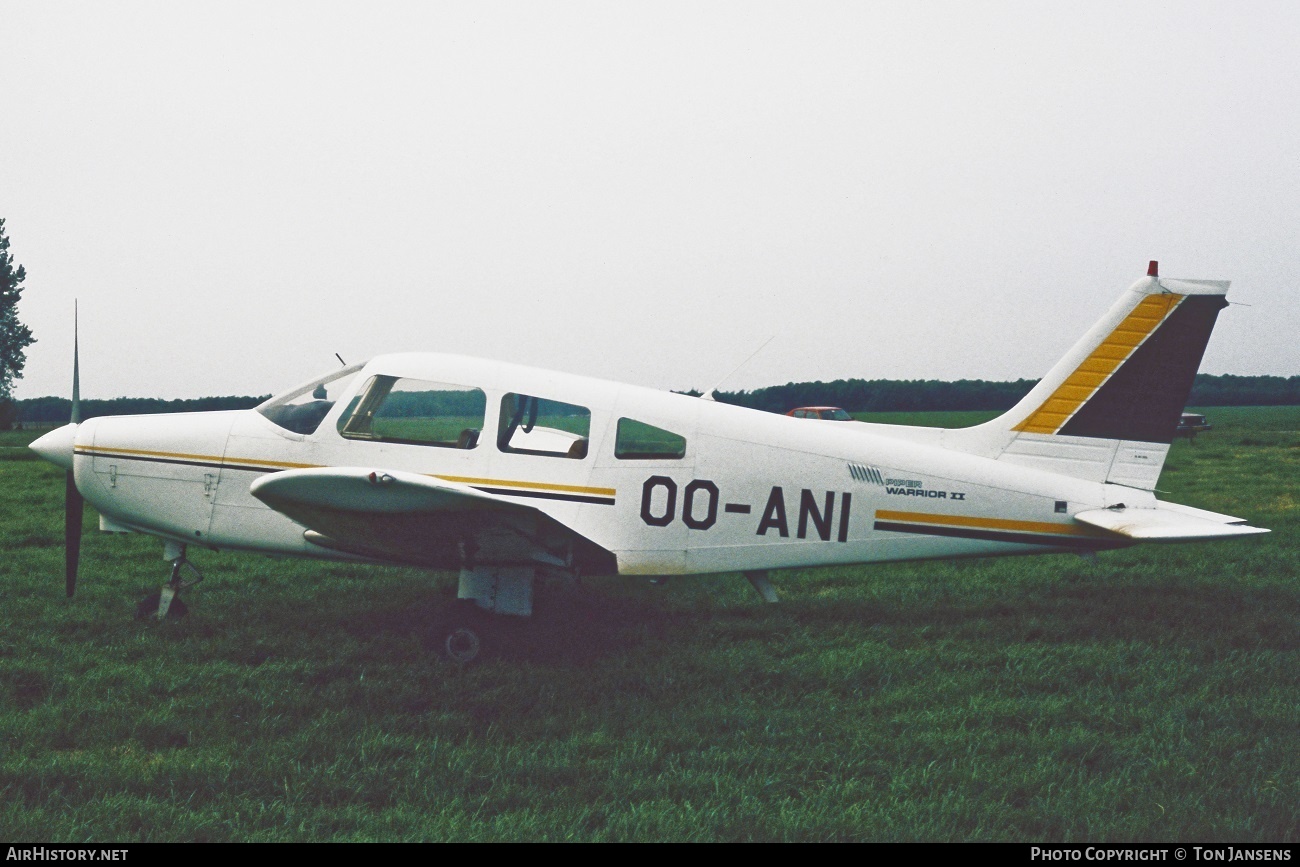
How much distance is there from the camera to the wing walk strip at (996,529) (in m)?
6.04

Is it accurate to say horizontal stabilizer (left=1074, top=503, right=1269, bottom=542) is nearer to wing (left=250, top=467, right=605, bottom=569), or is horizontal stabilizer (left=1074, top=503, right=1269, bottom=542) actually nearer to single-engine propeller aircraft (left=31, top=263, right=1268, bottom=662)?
single-engine propeller aircraft (left=31, top=263, right=1268, bottom=662)

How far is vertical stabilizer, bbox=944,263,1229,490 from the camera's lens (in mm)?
6348

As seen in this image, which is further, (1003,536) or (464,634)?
(1003,536)

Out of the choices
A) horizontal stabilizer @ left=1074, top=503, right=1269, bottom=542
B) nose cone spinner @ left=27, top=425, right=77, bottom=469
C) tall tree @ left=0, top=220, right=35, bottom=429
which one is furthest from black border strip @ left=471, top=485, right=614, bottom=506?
tall tree @ left=0, top=220, right=35, bottom=429

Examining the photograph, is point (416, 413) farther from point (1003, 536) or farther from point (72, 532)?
point (1003, 536)

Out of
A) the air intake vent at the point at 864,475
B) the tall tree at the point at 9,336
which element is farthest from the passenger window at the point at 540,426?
the tall tree at the point at 9,336

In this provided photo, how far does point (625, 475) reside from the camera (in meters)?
5.84

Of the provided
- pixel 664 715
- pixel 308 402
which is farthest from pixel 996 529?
pixel 308 402

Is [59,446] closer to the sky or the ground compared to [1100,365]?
closer to the ground

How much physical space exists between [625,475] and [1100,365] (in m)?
3.77

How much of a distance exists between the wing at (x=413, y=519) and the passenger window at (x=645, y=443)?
73cm

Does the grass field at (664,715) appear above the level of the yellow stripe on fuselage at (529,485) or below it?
below

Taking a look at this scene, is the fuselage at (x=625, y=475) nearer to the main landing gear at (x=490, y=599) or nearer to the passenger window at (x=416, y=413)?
the passenger window at (x=416, y=413)
